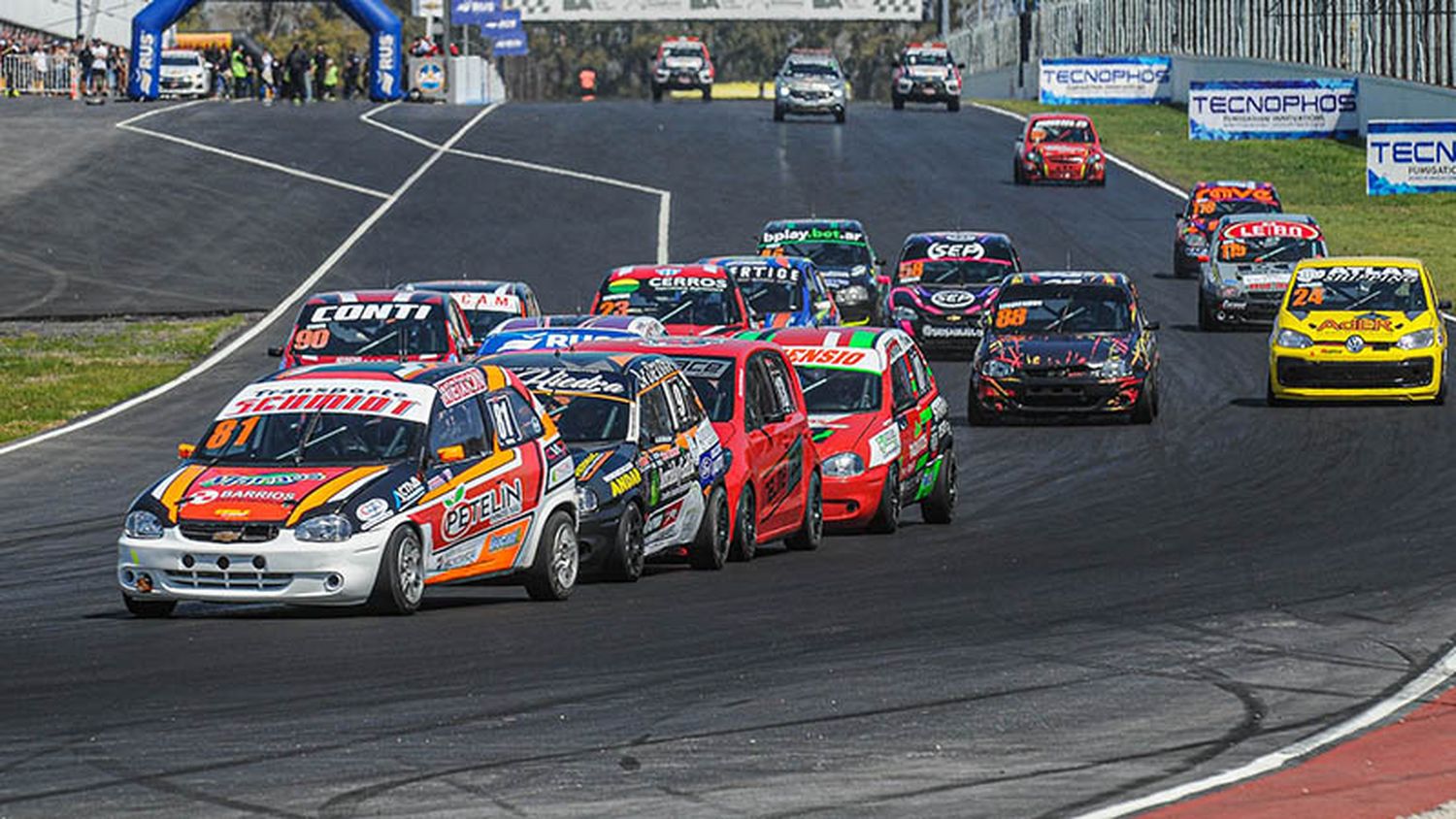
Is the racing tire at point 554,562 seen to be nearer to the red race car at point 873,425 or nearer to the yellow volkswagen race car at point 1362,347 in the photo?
the red race car at point 873,425

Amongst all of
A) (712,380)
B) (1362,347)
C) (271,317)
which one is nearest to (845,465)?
(712,380)

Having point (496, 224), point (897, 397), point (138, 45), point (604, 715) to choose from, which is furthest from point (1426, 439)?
point (138, 45)

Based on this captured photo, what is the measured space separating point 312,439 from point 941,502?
266 inches

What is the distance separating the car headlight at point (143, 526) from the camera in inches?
555

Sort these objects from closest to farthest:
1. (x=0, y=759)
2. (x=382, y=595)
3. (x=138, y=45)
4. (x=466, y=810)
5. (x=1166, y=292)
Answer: (x=466, y=810) < (x=0, y=759) < (x=382, y=595) < (x=1166, y=292) < (x=138, y=45)

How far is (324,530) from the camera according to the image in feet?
45.6

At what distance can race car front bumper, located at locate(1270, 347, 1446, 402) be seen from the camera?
28.2 metres

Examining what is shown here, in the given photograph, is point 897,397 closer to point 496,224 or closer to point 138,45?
point 496,224

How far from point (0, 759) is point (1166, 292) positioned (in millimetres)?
34271

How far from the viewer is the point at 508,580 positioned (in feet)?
50.1

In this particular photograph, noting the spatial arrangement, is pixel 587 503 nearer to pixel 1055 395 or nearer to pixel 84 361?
pixel 1055 395

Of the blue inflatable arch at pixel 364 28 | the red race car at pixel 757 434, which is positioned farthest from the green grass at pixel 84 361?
the blue inflatable arch at pixel 364 28

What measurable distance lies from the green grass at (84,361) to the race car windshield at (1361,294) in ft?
44.6

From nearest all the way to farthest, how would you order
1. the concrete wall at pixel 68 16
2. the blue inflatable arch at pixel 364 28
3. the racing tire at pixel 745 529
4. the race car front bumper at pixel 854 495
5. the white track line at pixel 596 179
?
the racing tire at pixel 745 529 < the race car front bumper at pixel 854 495 < the white track line at pixel 596 179 < the blue inflatable arch at pixel 364 28 < the concrete wall at pixel 68 16
